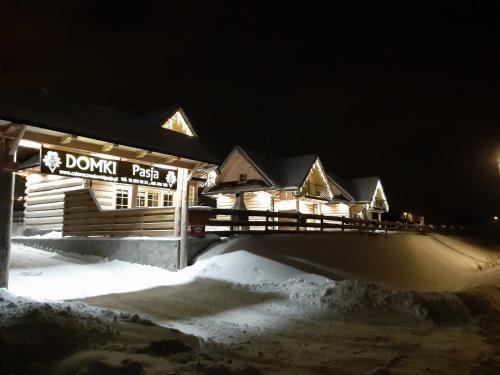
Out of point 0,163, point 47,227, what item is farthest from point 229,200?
point 0,163

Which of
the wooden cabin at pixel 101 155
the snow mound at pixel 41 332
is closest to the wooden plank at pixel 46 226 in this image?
the wooden cabin at pixel 101 155

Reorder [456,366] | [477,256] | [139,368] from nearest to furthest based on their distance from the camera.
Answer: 1. [139,368]
2. [456,366]
3. [477,256]

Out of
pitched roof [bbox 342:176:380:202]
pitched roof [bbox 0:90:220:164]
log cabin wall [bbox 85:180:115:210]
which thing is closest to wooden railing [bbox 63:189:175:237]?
log cabin wall [bbox 85:180:115:210]

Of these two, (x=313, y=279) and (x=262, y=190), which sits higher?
(x=262, y=190)

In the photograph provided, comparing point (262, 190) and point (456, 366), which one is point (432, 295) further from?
point (262, 190)

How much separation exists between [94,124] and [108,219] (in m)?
5.13

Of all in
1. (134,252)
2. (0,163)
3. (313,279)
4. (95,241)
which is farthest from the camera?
(95,241)

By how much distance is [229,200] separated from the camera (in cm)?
3725

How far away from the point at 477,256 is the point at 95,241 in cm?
2626

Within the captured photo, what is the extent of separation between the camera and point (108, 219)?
1672cm

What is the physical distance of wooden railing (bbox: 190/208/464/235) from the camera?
15.6m

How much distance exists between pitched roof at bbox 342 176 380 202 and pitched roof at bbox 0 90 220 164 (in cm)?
3408

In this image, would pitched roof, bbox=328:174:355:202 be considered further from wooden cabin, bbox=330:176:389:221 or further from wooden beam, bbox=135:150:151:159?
wooden beam, bbox=135:150:151:159

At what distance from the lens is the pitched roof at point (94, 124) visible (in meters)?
10.6
